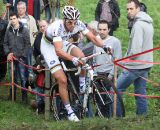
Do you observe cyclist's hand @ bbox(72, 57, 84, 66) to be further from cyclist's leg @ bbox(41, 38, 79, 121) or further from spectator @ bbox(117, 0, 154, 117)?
spectator @ bbox(117, 0, 154, 117)

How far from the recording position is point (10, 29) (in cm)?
1155

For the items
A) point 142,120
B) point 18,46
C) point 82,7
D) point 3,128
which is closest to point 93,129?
point 142,120

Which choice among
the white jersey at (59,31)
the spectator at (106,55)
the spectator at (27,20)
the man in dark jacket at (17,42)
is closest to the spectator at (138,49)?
the spectator at (106,55)

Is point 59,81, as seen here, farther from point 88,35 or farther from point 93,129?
point 93,129

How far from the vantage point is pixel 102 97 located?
881cm

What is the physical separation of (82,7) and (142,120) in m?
14.8

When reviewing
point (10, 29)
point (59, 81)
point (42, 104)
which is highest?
point (10, 29)

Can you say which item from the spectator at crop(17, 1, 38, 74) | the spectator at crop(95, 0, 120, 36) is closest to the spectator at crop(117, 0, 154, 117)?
the spectator at crop(17, 1, 38, 74)

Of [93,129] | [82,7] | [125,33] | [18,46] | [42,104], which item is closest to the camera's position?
[93,129]

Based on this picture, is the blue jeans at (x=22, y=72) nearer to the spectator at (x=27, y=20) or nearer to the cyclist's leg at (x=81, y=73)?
the spectator at (x=27, y=20)

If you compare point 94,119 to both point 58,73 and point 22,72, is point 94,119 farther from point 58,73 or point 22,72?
point 22,72

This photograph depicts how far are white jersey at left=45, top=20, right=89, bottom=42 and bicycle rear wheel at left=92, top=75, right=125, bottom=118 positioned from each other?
2.90 ft

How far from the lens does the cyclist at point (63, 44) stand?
8656mm

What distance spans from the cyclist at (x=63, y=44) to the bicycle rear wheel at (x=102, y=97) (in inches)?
11.1
